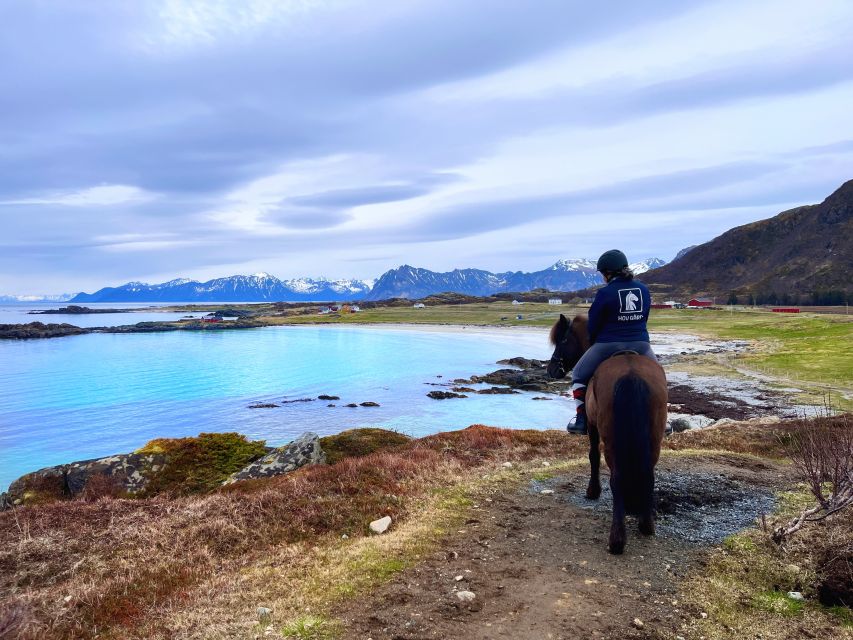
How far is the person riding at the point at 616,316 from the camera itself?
8.81 metres

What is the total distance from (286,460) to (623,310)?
11649 millimetres

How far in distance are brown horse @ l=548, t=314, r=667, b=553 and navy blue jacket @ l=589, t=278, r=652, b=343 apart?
0.52 m

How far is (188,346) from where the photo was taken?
106750 millimetres

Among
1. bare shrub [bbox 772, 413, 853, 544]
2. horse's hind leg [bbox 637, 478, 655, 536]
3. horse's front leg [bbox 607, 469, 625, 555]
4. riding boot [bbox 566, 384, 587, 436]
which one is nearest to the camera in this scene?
bare shrub [bbox 772, 413, 853, 544]

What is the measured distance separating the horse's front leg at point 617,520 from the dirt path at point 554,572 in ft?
0.52

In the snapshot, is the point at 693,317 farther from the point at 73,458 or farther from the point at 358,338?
the point at 73,458

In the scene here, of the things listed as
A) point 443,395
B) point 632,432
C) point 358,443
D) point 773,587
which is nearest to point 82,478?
point 358,443

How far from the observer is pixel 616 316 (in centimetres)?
889

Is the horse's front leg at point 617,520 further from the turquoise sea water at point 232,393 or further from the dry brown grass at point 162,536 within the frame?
the turquoise sea water at point 232,393

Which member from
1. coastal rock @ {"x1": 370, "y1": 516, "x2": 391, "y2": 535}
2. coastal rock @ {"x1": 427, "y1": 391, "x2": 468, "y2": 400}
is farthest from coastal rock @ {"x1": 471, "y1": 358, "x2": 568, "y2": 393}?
coastal rock @ {"x1": 370, "y1": 516, "x2": 391, "y2": 535}

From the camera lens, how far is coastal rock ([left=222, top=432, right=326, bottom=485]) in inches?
611

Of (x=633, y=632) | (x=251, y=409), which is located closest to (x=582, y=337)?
(x=633, y=632)

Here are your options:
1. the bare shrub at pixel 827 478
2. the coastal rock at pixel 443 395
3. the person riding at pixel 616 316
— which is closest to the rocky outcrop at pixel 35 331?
the coastal rock at pixel 443 395

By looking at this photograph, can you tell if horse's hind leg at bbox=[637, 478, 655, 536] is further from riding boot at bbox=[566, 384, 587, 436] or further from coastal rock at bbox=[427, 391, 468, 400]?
coastal rock at bbox=[427, 391, 468, 400]
